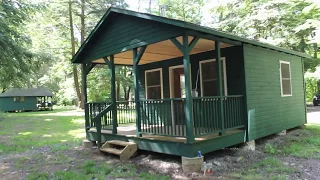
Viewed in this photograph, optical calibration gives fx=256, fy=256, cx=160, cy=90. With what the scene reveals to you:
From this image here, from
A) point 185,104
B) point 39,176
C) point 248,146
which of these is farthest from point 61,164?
point 248,146

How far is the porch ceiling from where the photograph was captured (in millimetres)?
6432

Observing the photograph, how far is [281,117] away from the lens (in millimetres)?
8156

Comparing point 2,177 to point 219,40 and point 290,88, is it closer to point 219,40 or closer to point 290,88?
point 219,40

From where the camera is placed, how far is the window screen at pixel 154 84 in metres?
9.04

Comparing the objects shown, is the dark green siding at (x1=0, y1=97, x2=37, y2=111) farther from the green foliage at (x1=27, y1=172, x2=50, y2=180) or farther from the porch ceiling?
the green foliage at (x1=27, y1=172, x2=50, y2=180)

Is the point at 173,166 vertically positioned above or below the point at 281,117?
below

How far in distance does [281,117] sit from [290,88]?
141 cm

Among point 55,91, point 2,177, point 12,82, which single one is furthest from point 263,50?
point 55,91

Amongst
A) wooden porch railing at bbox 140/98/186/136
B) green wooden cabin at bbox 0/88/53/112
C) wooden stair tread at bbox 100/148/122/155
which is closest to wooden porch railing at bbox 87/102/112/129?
wooden stair tread at bbox 100/148/122/155

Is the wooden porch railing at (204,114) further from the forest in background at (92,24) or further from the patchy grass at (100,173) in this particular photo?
the forest in background at (92,24)

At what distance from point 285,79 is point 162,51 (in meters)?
4.44

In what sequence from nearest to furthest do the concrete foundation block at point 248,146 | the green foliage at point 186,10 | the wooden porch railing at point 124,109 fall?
1. the concrete foundation block at point 248,146
2. the wooden porch railing at point 124,109
3. the green foliage at point 186,10

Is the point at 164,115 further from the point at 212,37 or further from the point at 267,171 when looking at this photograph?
the point at 267,171

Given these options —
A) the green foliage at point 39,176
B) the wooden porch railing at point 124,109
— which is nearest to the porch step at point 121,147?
the green foliage at point 39,176
